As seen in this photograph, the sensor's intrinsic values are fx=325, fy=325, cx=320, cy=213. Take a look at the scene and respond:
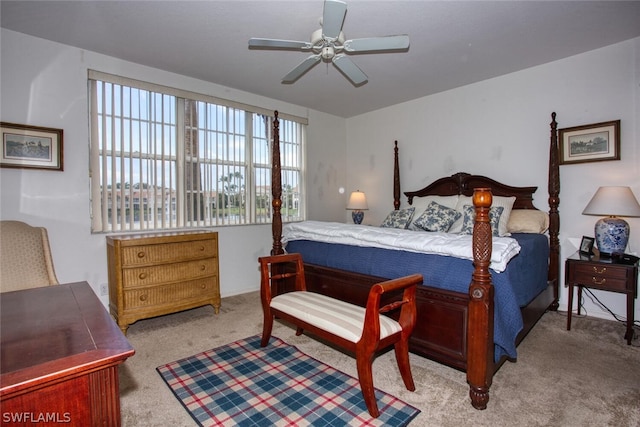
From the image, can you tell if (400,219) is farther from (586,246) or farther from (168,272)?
(168,272)

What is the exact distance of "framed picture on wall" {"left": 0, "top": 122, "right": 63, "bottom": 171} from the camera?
8.80 feet

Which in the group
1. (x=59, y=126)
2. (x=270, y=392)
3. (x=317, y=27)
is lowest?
(x=270, y=392)

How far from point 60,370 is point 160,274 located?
94.8 inches

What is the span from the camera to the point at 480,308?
176 cm

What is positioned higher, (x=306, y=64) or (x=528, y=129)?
(x=306, y=64)

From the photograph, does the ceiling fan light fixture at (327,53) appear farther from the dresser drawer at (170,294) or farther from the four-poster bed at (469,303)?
the dresser drawer at (170,294)

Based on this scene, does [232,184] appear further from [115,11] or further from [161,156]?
[115,11]

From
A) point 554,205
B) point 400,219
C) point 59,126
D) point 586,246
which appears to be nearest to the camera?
point 59,126

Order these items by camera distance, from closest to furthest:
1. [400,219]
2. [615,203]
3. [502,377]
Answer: [502,377]
[615,203]
[400,219]

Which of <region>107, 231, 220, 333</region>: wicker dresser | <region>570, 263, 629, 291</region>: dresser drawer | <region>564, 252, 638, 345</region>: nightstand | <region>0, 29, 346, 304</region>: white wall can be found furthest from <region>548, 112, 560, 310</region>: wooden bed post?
<region>0, 29, 346, 304</region>: white wall

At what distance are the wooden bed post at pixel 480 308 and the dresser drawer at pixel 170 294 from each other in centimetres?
248

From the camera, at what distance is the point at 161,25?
2.63 meters

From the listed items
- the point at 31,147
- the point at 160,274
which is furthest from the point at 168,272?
the point at 31,147

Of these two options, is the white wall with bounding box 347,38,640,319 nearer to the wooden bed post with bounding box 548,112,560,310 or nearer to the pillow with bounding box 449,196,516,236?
the wooden bed post with bounding box 548,112,560,310
